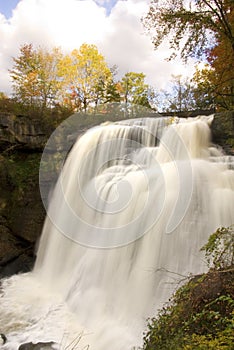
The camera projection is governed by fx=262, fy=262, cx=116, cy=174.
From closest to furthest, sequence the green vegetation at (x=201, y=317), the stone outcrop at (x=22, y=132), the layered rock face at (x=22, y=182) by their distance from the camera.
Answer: the green vegetation at (x=201, y=317) → the layered rock face at (x=22, y=182) → the stone outcrop at (x=22, y=132)

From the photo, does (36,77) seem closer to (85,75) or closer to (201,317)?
(85,75)

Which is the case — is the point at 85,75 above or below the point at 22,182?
above

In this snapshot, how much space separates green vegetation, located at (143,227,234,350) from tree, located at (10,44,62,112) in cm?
1014

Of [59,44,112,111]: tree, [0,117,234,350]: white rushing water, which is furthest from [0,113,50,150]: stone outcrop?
[59,44,112,111]: tree

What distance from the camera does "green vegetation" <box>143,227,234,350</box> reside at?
2.25 metres

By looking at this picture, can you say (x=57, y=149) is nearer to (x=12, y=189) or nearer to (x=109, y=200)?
(x=12, y=189)

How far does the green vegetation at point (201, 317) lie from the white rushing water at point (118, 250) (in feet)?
3.87

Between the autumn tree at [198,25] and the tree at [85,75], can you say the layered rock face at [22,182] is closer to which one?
the autumn tree at [198,25]

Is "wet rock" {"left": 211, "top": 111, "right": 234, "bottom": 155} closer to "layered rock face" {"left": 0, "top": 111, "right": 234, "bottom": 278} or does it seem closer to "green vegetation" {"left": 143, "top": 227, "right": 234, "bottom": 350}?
"layered rock face" {"left": 0, "top": 111, "right": 234, "bottom": 278}

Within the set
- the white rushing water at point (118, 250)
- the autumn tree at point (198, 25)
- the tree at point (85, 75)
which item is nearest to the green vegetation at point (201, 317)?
the white rushing water at point (118, 250)

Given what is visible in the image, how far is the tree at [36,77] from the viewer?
41.9 feet

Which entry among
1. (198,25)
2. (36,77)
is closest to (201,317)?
(198,25)

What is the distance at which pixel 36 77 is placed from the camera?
16.0m

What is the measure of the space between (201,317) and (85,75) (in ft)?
67.9
